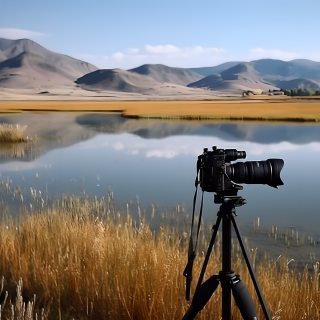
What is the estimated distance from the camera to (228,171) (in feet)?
7.72

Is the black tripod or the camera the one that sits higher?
the camera

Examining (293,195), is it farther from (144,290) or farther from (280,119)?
(280,119)

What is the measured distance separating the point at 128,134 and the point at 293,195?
46.3ft

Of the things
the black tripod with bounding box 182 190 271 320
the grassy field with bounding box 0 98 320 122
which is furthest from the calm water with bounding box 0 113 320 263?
the grassy field with bounding box 0 98 320 122

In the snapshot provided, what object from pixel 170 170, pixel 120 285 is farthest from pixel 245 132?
pixel 120 285

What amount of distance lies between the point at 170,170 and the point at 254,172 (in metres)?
9.72

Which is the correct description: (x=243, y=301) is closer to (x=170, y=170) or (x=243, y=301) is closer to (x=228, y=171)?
(x=228, y=171)

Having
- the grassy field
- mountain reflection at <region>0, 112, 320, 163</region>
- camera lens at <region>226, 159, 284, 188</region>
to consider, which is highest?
the grassy field

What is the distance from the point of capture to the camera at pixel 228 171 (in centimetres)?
231

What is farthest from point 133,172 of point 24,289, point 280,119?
point 280,119

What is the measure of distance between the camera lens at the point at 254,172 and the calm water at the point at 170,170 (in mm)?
3104

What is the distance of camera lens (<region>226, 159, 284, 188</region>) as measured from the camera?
2.36 metres

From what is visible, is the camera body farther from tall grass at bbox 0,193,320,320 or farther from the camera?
tall grass at bbox 0,193,320,320

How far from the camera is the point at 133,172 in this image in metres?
11.7
